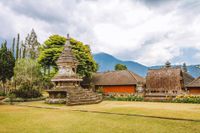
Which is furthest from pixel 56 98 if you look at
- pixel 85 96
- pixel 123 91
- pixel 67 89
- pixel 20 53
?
pixel 20 53

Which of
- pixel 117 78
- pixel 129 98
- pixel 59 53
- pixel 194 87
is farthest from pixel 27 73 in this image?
pixel 194 87

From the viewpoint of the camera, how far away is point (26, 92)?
28406 mm

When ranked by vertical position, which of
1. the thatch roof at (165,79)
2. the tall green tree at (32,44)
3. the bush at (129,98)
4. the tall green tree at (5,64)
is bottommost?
the bush at (129,98)

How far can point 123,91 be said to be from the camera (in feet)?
108

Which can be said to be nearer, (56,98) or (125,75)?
(56,98)

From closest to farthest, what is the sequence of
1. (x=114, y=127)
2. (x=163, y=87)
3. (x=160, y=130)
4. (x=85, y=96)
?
1. (x=160, y=130)
2. (x=114, y=127)
3. (x=85, y=96)
4. (x=163, y=87)

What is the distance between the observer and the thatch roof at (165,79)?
2938 centimetres

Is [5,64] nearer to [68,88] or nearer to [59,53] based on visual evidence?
[59,53]

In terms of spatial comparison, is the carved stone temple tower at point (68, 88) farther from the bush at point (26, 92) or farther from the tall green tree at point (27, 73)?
the tall green tree at point (27, 73)

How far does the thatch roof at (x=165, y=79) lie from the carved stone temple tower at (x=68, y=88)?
394 inches

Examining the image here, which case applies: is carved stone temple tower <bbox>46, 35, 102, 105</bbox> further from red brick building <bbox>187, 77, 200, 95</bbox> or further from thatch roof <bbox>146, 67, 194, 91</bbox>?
red brick building <bbox>187, 77, 200, 95</bbox>

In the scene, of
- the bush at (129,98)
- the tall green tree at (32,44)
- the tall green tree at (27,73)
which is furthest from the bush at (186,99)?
the tall green tree at (32,44)

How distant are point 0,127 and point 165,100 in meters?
20.3

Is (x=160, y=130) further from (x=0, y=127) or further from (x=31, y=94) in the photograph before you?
(x=31, y=94)
